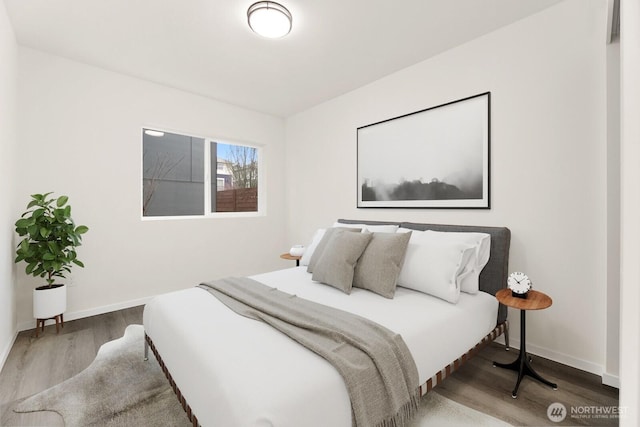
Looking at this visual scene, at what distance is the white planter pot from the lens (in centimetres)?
258

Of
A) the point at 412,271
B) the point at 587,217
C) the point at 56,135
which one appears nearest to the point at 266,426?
the point at 412,271

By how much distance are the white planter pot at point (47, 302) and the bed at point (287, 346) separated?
4.30ft

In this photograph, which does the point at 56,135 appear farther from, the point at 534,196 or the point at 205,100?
the point at 534,196

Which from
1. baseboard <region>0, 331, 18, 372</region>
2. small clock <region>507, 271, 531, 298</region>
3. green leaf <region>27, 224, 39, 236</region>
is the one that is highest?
green leaf <region>27, 224, 39, 236</region>

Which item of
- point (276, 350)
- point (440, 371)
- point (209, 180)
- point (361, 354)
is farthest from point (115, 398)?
point (209, 180)

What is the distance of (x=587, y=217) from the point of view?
202 centimetres

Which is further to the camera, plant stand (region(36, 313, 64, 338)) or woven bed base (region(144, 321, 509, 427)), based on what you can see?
plant stand (region(36, 313, 64, 338))

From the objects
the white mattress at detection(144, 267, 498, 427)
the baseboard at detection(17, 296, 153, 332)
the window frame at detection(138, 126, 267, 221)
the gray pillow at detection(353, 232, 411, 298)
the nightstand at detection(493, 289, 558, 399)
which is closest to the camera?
the white mattress at detection(144, 267, 498, 427)

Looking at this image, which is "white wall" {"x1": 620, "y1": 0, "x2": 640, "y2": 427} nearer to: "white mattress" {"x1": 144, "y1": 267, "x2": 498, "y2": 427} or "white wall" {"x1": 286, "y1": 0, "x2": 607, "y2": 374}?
"white mattress" {"x1": 144, "y1": 267, "x2": 498, "y2": 427}

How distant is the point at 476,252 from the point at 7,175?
3675mm

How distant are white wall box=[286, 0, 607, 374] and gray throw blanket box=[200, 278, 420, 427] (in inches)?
59.8

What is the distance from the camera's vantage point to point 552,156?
2.17m

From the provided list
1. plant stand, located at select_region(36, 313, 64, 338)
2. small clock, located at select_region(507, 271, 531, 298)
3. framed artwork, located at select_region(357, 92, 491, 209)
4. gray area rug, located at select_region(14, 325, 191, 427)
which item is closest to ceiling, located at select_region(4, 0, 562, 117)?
framed artwork, located at select_region(357, 92, 491, 209)

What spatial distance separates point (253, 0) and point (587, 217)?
2.78 m
